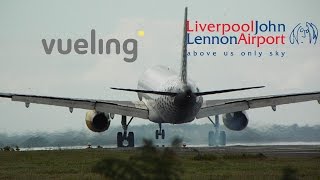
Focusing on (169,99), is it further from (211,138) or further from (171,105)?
(211,138)

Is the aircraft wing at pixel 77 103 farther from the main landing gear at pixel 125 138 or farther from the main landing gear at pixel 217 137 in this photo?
the main landing gear at pixel 217 137

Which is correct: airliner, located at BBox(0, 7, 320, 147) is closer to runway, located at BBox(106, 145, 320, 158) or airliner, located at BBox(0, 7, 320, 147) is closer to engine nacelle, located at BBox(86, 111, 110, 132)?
engine nacelle, located at BBox(86, 111, 110, 132)

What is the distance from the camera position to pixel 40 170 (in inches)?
1458

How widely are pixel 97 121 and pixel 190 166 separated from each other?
26.7m

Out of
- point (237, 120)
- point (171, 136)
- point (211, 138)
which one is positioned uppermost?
point (237, 120)

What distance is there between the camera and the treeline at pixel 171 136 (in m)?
68.2

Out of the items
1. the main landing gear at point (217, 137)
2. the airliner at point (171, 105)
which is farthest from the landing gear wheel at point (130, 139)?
the main landing gear at point (217, 137)

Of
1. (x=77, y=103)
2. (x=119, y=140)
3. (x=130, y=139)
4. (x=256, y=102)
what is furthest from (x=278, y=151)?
(x=119, y=140)

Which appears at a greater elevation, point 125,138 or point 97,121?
point 97,121

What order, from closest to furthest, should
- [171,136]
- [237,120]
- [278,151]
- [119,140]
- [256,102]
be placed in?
[278,151] < [256,102] < [237,120] < [119,140] < [171,136]

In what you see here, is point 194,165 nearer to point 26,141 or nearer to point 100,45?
point 26,141

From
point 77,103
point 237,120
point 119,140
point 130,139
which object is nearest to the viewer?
point 77,103

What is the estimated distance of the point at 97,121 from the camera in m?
64.5

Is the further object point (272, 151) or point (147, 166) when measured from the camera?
point (272, 151)
